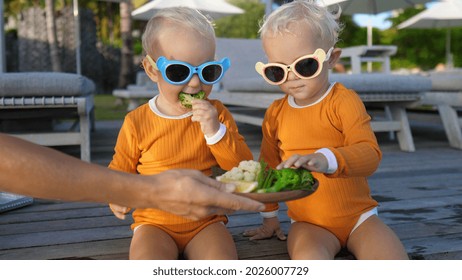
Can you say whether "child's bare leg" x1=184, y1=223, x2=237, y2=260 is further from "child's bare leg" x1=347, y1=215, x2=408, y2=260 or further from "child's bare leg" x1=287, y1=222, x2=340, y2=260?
"child's bare leg" x1=347, y1=215, x2=408, y2=260

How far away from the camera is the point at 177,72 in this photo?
2.08 metres

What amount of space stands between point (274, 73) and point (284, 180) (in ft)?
2.06

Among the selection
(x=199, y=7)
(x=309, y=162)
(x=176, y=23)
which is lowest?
(x=199, y=7)

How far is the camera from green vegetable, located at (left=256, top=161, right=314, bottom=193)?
171cm

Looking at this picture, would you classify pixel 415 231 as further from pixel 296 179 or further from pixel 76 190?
pixel 76 190

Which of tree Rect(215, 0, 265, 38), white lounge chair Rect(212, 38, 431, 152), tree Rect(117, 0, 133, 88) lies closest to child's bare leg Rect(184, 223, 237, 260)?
white lounge chair Rect(212, 38, 431, 152)

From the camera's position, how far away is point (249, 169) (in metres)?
1.85

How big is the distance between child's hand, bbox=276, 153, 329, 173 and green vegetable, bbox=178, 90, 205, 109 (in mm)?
491

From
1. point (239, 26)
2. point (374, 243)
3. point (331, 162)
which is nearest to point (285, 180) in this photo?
point (331, 162)

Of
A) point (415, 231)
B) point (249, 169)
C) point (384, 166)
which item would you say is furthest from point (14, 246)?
point (384, 166)

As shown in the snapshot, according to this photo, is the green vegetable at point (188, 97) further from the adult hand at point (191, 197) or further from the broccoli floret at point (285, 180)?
the adult hand at point (191, 197)

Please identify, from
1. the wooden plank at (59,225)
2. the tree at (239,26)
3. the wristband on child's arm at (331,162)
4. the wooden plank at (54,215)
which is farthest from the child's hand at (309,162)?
the tree at (239,26)

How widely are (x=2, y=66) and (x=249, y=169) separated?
447 centimetres

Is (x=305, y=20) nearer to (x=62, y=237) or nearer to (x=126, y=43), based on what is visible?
(x=62, y=237)
